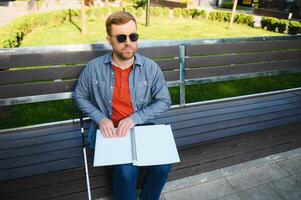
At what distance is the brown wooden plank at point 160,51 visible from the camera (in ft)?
12.2

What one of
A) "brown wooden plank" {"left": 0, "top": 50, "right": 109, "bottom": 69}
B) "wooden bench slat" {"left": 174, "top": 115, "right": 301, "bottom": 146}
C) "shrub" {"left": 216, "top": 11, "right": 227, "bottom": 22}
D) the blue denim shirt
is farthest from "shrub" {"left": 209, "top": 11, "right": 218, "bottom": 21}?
the blue denim shirt

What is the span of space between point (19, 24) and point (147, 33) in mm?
7340

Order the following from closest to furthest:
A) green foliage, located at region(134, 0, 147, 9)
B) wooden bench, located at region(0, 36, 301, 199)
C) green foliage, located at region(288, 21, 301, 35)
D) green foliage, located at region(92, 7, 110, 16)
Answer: wooden bench, located at region(0, 36, 301, 199) < green foliage, located at region(288, 21, 301, 35) < green foliage, located at region(92, 7, 110, 16) < green foliage, located at region(134, 0, 147, 9)

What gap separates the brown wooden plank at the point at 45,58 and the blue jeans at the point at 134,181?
1468 mm

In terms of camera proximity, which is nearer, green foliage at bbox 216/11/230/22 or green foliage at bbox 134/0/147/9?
green foliage at bbox 216/11/230/22

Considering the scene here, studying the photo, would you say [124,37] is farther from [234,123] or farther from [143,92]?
[234,123]

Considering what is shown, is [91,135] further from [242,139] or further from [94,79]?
[242,139]

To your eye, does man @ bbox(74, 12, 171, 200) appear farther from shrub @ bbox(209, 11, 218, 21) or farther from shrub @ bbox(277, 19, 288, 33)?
shrub @ bbox(209, 11, 218, 21)

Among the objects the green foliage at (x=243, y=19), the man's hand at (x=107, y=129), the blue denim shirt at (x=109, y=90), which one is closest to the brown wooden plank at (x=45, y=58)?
the blue denim shirt at (x=109, y=90)

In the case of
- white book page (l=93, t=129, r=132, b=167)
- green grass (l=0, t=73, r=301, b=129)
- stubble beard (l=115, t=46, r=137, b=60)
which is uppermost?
stubble beard (l=115, t=46, r=137, b=60)

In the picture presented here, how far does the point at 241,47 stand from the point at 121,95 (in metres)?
2.30

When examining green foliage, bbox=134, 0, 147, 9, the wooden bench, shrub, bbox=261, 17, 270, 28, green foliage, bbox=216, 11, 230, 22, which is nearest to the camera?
the wooden bench

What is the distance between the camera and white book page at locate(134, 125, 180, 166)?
2471 mm

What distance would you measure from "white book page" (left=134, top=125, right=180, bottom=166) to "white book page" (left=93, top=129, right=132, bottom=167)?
94 millimetres
